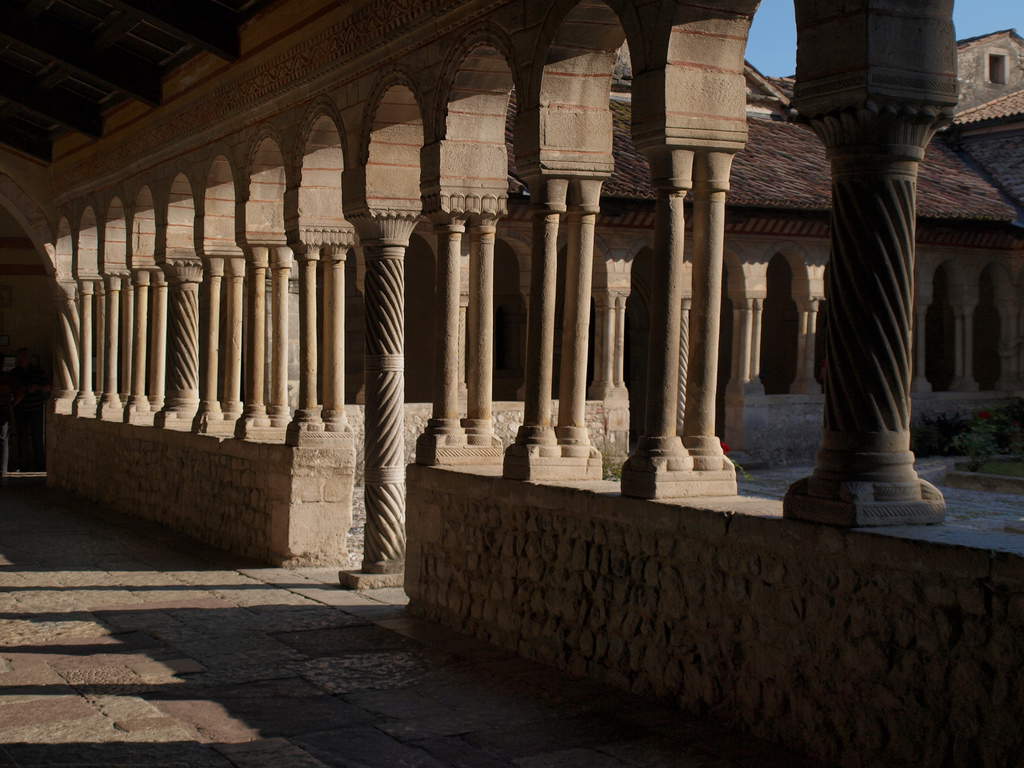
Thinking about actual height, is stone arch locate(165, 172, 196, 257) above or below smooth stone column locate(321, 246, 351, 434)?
above

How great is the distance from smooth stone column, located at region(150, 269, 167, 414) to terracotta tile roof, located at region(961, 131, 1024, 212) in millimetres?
13794

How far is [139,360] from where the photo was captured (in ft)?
42.3

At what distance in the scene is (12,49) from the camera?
12148 mm

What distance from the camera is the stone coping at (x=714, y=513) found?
380cm

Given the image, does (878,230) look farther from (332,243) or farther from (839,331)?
(332,243)

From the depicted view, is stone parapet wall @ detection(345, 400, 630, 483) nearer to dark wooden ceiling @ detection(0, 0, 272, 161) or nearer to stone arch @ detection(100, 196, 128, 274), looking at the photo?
stone arch @ detection(100, 196, 128, 274)

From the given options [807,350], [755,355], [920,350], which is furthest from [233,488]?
[920,350]

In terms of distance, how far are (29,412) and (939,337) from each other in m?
13.9

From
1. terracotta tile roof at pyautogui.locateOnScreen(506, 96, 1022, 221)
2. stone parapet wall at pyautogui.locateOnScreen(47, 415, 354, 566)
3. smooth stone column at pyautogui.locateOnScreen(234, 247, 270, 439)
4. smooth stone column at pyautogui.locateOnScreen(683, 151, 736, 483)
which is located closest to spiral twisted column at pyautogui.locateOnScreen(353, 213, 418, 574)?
stone parapet wall at pyautogui.locateOnScreen(47, 415, 354, 566)

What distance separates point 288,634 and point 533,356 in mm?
1819

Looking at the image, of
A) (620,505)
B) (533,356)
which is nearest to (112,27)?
(533,356)

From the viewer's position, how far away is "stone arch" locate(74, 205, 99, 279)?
14.3 m

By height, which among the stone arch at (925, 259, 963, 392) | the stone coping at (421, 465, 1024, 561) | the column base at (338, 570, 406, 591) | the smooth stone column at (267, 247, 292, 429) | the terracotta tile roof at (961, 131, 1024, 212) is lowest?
the column base at (338, 570, 406, 591)

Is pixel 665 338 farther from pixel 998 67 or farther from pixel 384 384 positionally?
pixel 998 67
